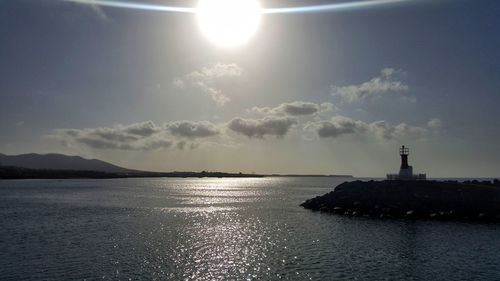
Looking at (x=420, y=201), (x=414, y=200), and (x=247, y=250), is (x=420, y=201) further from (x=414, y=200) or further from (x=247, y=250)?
(x=247, y=250)

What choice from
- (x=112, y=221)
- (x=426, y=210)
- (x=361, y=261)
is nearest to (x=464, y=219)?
(x=426, y=210)

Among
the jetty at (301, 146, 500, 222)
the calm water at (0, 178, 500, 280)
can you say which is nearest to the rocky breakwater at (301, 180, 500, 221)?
the jetty at (301, 146, 500, 222)

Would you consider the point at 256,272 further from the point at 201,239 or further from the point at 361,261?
the point at 201,239

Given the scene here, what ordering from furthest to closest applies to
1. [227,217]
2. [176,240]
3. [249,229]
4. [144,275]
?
[227,217] → [249,229] → [176,240] → [144,275]

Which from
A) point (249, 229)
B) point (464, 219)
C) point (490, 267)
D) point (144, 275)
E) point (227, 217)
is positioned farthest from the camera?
point (227, 217)

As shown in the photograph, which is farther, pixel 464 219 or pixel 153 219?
pixel 153 219

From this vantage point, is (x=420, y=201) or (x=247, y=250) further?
(x=420, y=201)

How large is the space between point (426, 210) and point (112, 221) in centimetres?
4669

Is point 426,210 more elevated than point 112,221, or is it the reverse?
point 426,210

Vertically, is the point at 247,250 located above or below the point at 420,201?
below

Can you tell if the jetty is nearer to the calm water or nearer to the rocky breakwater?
the rocky breakwater

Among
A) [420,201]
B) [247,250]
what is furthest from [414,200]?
[247,250]

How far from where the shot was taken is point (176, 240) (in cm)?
4484

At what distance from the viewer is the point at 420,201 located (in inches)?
2584
